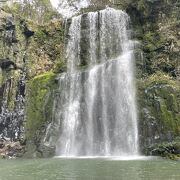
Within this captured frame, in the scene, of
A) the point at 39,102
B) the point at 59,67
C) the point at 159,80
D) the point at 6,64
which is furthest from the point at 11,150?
the point at 159,80

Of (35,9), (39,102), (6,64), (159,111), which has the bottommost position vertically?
(159,111)

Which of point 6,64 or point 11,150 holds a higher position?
point 6,64

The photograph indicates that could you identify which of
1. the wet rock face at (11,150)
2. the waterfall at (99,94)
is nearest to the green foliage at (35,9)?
the waterfall at (99,94)

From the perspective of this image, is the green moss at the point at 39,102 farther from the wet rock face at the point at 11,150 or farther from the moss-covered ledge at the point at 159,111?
the moss-covered ledge at the point at 159,111

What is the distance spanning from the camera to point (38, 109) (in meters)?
27.4

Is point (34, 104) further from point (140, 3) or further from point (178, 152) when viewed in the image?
point (140, 3)

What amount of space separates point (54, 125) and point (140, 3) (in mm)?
14994

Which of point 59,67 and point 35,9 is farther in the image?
point 35,9

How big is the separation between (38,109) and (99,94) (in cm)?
490

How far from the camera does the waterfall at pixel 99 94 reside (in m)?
25.2

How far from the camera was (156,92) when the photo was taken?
2536 centimetres

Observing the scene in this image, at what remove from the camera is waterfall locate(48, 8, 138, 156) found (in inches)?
993

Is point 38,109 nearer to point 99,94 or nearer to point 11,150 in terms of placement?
point 11,150

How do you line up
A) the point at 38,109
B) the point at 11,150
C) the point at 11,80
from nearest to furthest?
1. the point at 11,150
2. the point at 38,109
3. the point at 11,80
